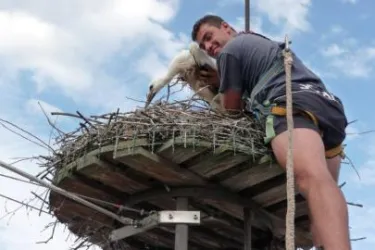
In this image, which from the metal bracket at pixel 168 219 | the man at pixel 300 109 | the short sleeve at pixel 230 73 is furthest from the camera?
the metal bracket at pixel 168 219

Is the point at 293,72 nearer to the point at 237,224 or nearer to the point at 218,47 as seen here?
the point at 218,47

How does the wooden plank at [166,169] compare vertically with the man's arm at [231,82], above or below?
below

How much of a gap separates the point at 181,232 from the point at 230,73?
1.00m

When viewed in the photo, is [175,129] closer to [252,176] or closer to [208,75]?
[252,176]

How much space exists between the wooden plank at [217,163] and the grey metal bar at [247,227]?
16.5 inches

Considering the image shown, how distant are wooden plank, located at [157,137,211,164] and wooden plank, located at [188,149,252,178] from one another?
9 cm

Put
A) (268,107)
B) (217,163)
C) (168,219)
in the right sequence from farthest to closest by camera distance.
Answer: (168,219) < (217,163) < (268,107)

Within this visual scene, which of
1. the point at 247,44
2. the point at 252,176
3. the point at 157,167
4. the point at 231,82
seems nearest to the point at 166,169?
the point at 157,167

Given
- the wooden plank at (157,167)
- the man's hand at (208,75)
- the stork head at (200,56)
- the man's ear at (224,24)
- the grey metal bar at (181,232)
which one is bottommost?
the grey metal bar at (181,232)

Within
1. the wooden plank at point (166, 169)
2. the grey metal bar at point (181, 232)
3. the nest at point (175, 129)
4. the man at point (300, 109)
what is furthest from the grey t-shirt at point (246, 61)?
the grey metal bar at point (181, 232)

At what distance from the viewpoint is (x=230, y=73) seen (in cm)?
442

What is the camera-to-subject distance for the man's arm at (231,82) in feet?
14.4

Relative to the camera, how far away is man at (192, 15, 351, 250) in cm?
346

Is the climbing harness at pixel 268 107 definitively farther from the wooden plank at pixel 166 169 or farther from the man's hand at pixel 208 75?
the man's hand at pixel 208 75
